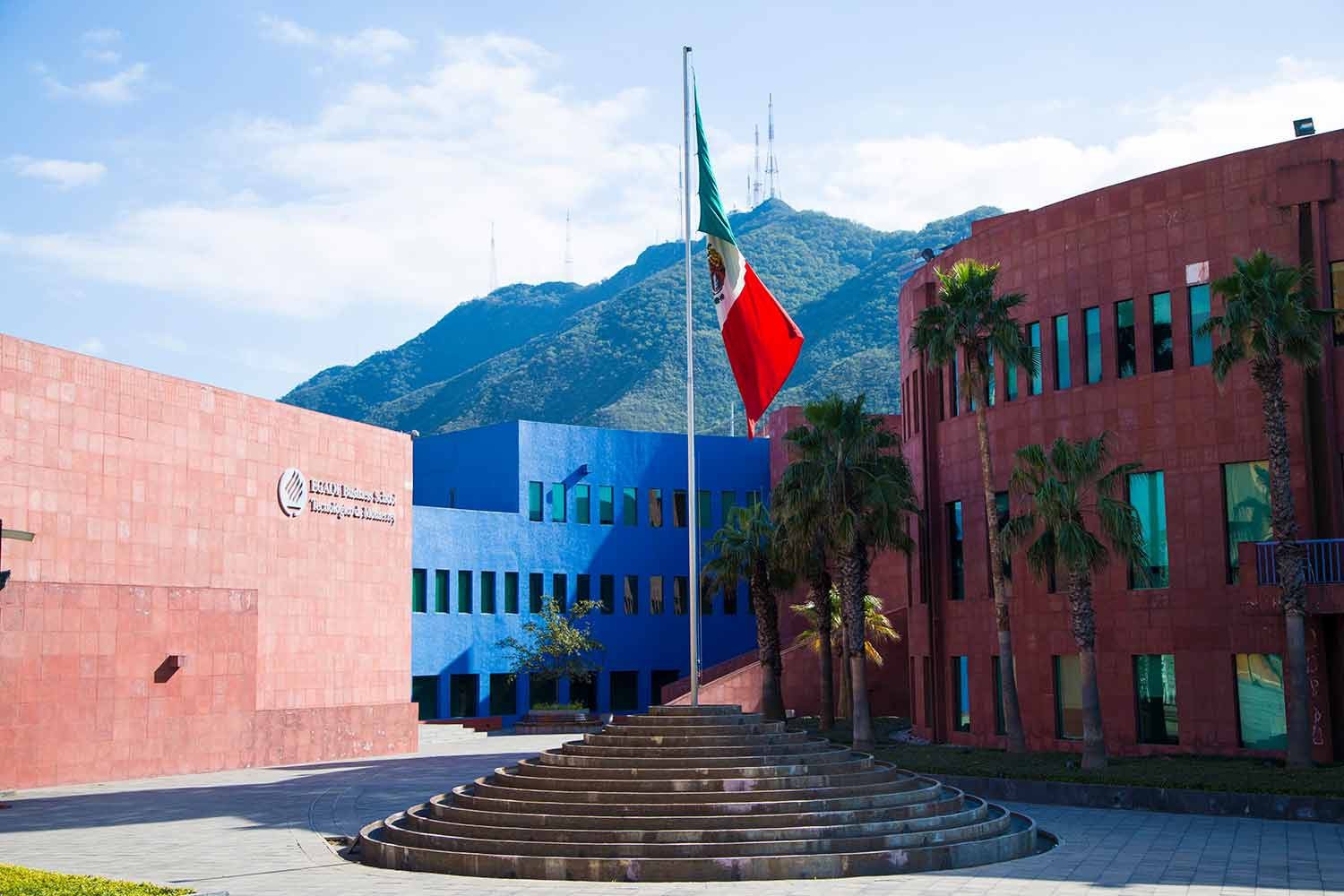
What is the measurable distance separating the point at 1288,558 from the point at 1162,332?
7.56 m

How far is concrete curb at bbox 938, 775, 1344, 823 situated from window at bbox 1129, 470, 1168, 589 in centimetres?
760

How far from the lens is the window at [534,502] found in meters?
66.4

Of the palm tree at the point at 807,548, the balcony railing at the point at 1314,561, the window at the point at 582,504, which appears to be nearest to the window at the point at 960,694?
the palm tree at the point at 807,548

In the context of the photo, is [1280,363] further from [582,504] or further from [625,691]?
[625,691]

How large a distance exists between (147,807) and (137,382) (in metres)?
13.0

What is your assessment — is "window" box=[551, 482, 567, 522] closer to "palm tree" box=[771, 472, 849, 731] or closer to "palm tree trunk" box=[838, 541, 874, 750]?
"palm tree" box=[771, 472, 849, 731]

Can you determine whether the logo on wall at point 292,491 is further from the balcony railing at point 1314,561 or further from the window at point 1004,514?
the balcony railing at point 1314,561

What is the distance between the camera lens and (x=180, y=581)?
39.3 m

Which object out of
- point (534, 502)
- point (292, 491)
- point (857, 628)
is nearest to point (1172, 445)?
point (857, 628)

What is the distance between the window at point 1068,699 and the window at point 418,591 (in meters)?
31.0

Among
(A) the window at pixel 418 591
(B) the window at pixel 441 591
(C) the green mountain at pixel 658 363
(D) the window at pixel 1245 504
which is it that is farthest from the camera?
(C) the green mountain at pixel 658 363

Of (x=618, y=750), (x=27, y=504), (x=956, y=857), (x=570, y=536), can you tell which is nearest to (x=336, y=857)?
(x=618, y=750)

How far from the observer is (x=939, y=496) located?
43.6m

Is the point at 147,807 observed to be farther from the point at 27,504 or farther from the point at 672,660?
the point at 672,660
